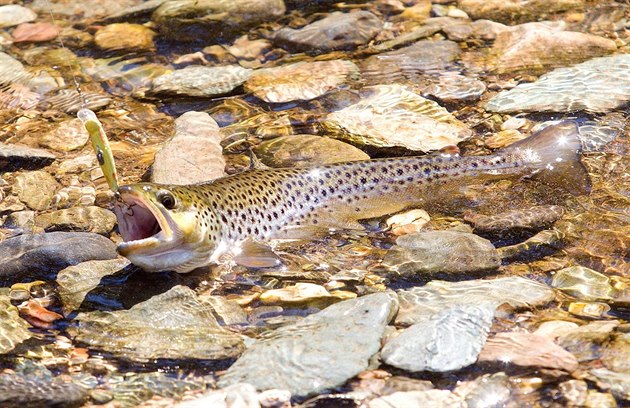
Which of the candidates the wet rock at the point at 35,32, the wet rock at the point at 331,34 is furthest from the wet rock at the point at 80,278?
the wet rock at the point at 35,32

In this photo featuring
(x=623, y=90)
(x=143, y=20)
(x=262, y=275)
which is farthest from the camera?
(x=143, y=20)

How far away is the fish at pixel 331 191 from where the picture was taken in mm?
6121

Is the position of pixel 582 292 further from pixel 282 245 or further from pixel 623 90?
pixel 623 90

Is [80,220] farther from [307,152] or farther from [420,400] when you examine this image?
[420,400]

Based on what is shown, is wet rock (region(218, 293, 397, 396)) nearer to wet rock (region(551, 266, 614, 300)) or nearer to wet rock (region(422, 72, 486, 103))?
wet rock (region(551, 266, 614, 300))

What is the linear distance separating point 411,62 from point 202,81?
85.3 inches

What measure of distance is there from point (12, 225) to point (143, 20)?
4.64m

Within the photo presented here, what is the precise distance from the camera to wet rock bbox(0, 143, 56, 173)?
788 cm

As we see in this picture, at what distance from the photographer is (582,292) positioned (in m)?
5.62

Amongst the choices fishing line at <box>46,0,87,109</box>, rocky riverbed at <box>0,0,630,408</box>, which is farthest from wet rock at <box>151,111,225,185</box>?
fishing line at <box>46,0,87,109</box>

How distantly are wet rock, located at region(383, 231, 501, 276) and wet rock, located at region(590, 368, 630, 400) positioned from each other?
1.33m

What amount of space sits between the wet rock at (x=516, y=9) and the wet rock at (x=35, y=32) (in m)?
4.80

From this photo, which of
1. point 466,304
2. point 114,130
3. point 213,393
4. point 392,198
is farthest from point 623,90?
point 213,393

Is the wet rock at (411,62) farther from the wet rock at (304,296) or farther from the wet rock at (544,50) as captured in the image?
the wet rock at (304,296)
